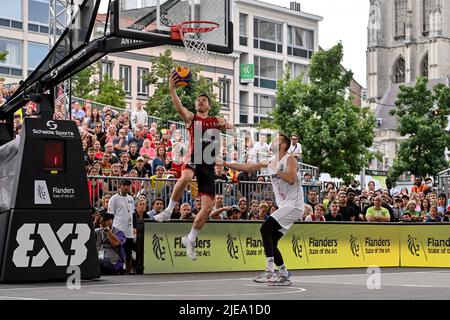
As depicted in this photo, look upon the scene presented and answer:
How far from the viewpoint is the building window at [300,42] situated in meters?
99.9

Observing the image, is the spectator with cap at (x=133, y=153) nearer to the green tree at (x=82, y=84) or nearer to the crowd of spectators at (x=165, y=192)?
the crowd of spectators at (x=165, y=192)

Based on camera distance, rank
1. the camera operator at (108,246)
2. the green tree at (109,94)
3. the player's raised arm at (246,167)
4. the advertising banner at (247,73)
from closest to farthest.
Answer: the player's raised arm at (246,167) → the camera operator at (108,246) → the green tree at (109,94) → the advertising banner at (247,73)

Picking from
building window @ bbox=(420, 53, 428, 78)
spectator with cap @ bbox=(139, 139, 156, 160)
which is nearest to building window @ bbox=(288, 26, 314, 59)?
building window @ bbox=(420, 53, 428, 78)

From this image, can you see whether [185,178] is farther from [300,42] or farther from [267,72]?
[300,42]

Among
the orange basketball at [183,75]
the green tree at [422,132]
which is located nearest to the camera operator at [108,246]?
the orange basketball at [183,75]

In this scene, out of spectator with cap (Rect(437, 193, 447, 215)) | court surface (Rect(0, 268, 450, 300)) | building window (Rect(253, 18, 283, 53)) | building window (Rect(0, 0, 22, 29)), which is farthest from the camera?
building window (Rect(253, 18, 283, 53))

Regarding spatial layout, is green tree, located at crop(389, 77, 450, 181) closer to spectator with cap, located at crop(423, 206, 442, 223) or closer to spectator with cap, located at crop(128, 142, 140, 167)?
spectator with cap, located at crop(423, 206, 442, 223)

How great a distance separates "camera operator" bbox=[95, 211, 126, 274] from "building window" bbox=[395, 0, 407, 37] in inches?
6029

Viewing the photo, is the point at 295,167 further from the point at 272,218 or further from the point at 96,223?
the point at 96,223

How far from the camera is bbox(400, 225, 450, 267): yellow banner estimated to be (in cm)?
2694

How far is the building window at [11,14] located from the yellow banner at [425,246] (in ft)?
141

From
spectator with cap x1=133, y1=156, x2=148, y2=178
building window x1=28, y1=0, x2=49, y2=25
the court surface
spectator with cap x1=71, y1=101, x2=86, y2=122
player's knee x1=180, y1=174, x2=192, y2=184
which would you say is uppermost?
building window x1=28, y1=0, x2=49, y2=25

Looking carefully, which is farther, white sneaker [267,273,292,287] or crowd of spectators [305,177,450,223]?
crowd of spectators [305,177,450,223]

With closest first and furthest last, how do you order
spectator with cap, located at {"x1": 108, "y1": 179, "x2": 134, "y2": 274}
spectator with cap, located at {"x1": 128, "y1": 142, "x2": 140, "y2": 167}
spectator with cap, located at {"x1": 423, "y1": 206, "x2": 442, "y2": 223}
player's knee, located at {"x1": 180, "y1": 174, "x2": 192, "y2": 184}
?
player's knee, located at {"x1": 180, "y1": 174, "x2": 192, "y2": 184} < spectator with cap, located at {"x1": 108, "y1": 179, "x2": 134, "y2": 274} < spectator with cap, located at {"x1": 128, "y1": 142, "x2": 140, "y2": 167} < spectator with cap, located at {"x1": 423, "y1": 206, "x2": 442, "y2": 223}
